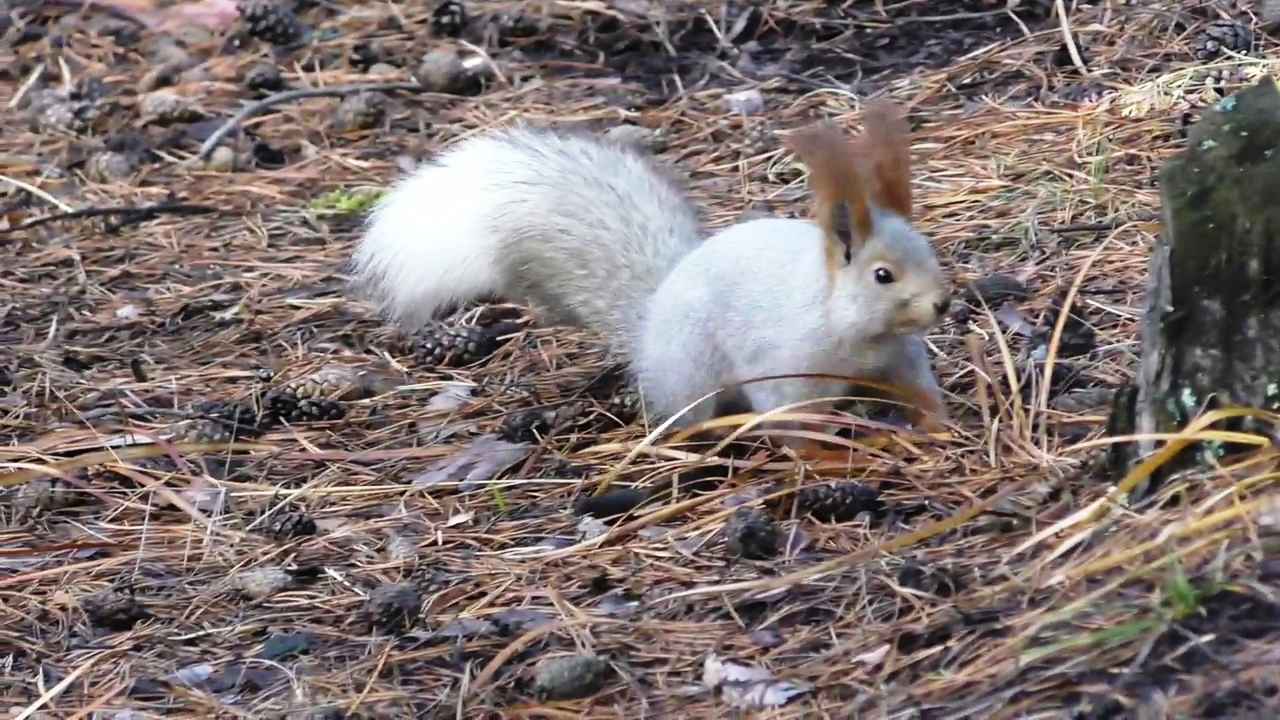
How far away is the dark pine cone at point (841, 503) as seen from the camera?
2.40 meters

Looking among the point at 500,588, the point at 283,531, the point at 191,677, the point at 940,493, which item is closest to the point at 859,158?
the point at 940,493

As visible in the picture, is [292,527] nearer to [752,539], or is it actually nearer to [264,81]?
[752,539]

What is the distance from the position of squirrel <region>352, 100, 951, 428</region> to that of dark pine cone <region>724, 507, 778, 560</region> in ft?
1.26

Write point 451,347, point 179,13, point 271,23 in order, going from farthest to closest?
point 179,13
point 271,23
point 451,347

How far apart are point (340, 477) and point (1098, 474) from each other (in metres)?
1.27

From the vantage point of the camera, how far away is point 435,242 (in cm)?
306

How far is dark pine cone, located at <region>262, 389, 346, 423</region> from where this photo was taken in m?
3.08

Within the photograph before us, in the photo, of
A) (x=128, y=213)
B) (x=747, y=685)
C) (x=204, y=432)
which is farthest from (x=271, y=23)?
(x=747, y=685)

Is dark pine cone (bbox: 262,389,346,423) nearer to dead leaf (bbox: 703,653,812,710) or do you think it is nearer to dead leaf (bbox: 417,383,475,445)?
dead leaf (bbox: 417,383,475,445)

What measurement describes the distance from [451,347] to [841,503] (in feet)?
3.77

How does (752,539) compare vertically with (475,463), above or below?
above

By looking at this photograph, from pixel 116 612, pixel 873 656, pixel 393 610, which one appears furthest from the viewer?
pixel 116 612

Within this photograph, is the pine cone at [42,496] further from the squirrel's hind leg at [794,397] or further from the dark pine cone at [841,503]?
the dark pine cone at [841,503]

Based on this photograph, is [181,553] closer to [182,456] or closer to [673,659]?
[182,456]
